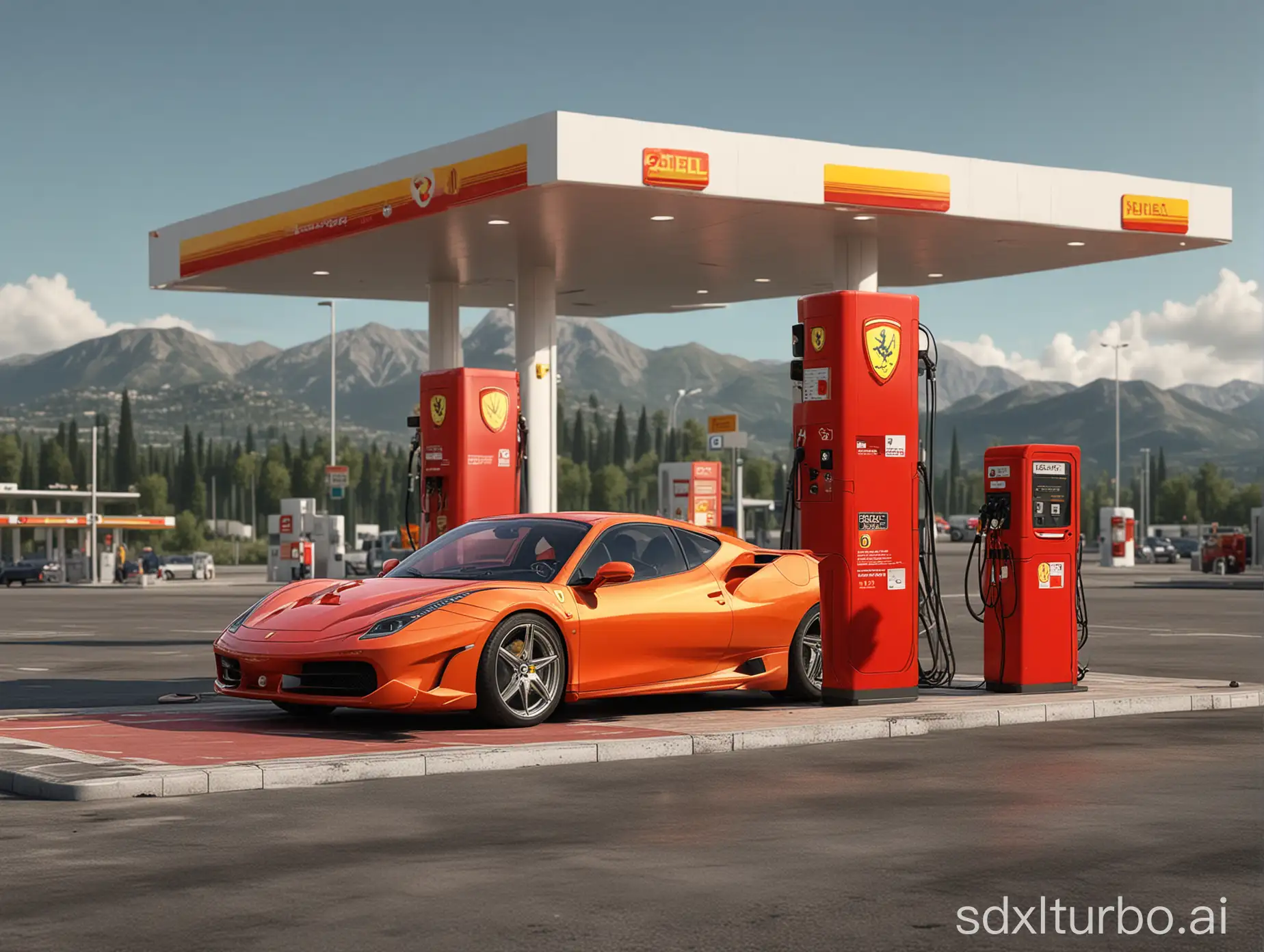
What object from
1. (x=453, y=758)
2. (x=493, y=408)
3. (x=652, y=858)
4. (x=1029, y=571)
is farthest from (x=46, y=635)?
(x=652, y=858)

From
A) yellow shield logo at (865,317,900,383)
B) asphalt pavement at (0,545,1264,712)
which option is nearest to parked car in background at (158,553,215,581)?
asphalt pavement at (0,545,1264,712)

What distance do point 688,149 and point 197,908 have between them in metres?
15.7

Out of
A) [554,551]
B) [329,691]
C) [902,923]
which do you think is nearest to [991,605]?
[554,551]

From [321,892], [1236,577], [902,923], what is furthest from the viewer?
[1236,577]

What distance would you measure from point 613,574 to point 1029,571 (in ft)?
14.1

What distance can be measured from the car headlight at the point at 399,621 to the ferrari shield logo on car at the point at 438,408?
37.3 feet

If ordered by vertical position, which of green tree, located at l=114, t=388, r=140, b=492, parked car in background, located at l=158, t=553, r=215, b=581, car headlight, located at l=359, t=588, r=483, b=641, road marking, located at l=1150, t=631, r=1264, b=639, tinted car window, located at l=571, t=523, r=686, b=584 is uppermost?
green tree, located at l=114, t=388, r=140, b=492

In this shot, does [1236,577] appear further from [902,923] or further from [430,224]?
[902,923]

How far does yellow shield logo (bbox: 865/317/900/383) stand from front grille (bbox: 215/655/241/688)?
520 cm

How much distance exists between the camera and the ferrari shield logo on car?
22250 millimetres

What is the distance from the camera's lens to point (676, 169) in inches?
807

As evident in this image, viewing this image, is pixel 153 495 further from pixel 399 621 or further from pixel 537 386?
pixel 399 621

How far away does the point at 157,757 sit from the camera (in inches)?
377

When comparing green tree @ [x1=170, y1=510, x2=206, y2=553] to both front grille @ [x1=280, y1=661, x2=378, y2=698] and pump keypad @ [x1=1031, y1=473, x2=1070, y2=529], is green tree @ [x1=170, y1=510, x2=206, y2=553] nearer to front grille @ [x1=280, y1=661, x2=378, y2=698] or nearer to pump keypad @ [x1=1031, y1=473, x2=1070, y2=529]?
pump keypad @ [x1=1031, y1=473, x2=1070, y2=529]
